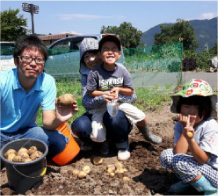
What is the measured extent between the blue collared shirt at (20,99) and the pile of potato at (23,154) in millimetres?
325

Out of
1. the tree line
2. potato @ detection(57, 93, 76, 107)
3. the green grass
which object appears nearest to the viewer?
potato @ detection(57, 93, 76, 107)

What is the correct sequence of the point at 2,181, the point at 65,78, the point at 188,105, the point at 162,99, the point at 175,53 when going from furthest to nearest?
the point at 65,78, the point at 175,53, the point at 162,99, the point at 2,181, the point at 188,105

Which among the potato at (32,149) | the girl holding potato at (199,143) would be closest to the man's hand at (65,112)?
the potato at (32,149)

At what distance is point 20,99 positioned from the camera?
215 centimetres

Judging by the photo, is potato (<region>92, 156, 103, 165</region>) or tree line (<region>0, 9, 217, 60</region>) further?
tree line (<region>0, 9, 217, 60</region>)

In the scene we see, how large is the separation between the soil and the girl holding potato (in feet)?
0.77

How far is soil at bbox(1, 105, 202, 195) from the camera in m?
1.96

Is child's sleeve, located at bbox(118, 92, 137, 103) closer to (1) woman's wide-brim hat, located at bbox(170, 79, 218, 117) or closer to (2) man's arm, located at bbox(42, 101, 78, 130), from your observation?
(2) man's arm, located at bbox(42, 101, 78, 130)

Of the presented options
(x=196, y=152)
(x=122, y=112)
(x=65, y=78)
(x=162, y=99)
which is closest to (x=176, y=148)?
(x=196, y=152)

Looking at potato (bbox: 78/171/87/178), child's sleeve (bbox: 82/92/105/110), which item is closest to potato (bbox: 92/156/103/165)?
potato (bbox: 78/171/87/178)

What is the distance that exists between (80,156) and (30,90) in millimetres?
959

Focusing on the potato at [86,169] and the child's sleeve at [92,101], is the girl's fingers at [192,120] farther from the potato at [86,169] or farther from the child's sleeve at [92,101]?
the potato at [86,169]

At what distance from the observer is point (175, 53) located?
255 inches

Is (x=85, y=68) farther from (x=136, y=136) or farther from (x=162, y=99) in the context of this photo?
(x=162, y=99)
